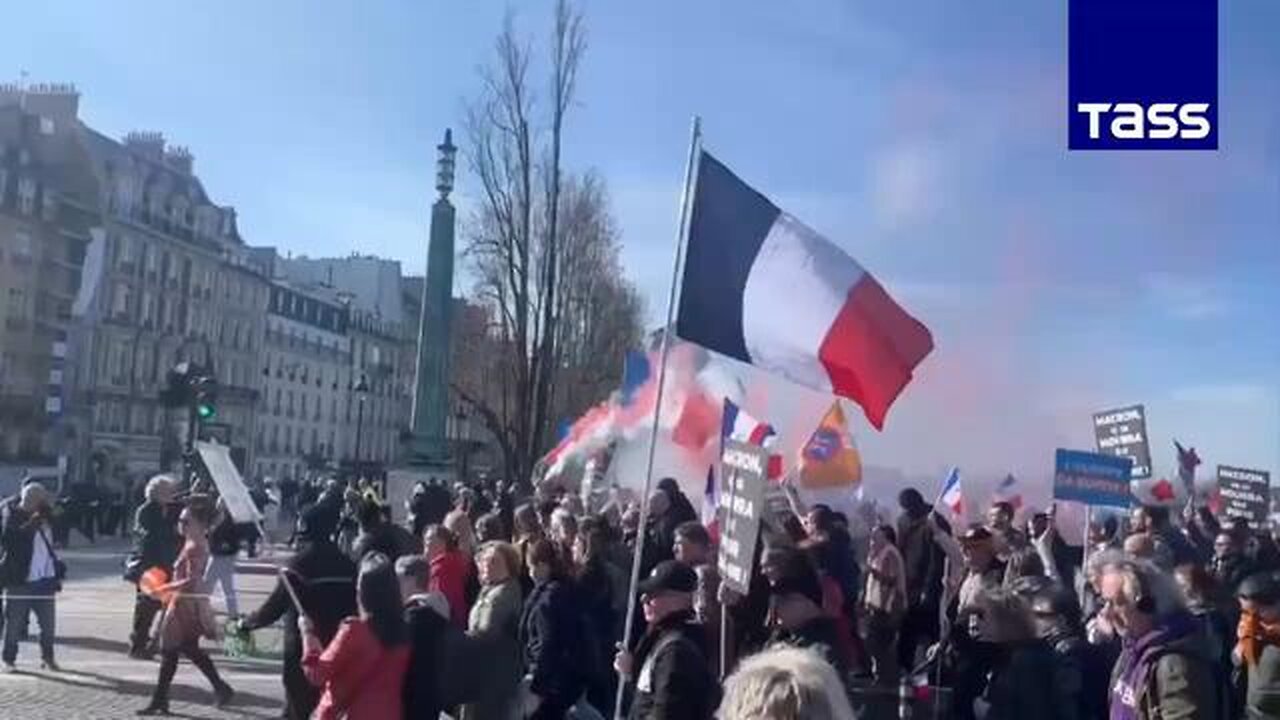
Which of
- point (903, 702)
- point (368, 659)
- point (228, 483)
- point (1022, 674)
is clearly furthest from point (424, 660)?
point (228, 483)

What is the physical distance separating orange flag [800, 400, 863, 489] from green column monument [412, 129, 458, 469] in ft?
35.0

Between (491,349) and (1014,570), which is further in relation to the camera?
(491,349)

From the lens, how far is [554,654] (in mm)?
8008

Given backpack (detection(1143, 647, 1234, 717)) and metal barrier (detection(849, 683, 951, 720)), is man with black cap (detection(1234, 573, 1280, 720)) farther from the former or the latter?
backpack (detection(1143, 647, 1234, 717))

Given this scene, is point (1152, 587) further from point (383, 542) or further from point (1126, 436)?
point (1126, 436)

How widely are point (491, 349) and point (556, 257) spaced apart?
6.53 meters

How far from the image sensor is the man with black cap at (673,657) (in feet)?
18.5

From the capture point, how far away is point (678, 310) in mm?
8414

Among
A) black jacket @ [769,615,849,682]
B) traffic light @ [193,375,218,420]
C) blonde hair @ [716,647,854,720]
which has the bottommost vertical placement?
black jacket @ [769,615,849,682]

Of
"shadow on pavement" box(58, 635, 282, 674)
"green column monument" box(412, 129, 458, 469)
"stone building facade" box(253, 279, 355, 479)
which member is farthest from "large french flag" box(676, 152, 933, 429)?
"stone building facade" box(253, 279, 355, 479)

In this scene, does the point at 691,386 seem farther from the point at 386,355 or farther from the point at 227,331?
the point at 386,355

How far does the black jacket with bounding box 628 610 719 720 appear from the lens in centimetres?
562

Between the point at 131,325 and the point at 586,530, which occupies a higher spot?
the point at 131,325

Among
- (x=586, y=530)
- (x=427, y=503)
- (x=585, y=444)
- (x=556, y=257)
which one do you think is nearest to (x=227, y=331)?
(x=556, y=257)
